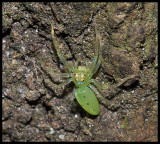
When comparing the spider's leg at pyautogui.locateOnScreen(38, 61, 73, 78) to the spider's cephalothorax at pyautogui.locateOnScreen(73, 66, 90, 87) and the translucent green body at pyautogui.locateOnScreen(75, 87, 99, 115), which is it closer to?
the spider's cephalothorax at pyautogui.locateOnScreen(73, 66, 90, 87)

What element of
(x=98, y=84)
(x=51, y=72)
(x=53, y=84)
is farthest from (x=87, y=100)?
(x=51, y=72)

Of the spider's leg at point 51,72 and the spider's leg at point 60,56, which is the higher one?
the spider's leg at point 60,56

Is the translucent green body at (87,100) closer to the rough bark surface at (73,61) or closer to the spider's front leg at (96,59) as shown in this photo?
the rough bark surface at (73,61)

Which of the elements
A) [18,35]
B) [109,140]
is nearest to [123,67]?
[109,140]

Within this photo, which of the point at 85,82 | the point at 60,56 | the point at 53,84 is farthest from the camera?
the point at 85,82

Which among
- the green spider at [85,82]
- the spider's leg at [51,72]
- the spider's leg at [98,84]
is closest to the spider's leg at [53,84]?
the green spider at [85,82]

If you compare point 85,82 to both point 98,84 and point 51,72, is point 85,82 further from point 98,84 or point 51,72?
point 51,72

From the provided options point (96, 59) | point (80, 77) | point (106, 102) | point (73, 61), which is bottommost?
point (106, 102)

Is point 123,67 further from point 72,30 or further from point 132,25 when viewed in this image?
point 72,30

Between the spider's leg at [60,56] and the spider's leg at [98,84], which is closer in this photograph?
the spider's leg at [60,56]

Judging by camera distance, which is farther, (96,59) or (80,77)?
(80,77)
